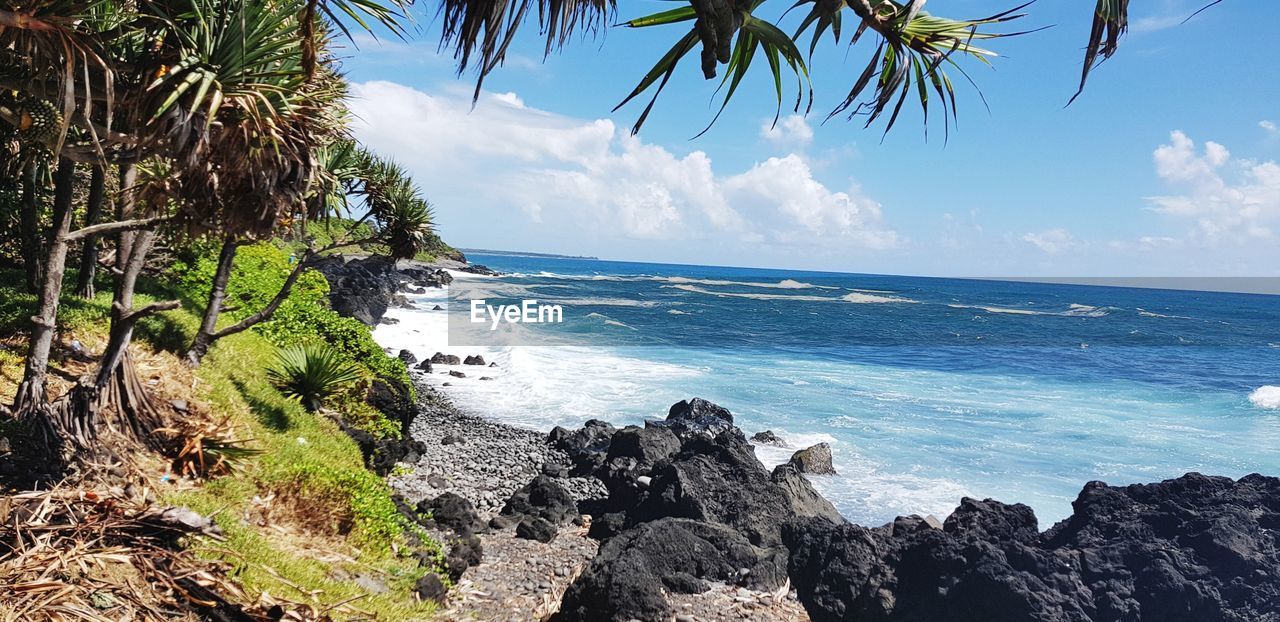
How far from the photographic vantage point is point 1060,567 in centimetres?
962

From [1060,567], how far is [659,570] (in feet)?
16.4

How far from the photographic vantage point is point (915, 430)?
71.5 ft

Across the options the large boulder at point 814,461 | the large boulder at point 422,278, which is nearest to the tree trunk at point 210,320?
the large boulder at point 814,461

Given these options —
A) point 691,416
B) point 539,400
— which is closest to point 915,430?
point 691,416

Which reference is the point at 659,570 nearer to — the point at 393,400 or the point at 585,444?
the point at 393,400

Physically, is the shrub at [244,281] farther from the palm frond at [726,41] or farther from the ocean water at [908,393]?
the palm frond at [726,41]

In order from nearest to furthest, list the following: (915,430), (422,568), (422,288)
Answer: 1. (422,568)
2. (915,430)
3. (422,288)

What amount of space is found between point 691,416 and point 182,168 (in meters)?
16.5

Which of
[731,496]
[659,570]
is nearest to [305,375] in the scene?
[659,570]

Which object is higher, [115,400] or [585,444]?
[115,400]

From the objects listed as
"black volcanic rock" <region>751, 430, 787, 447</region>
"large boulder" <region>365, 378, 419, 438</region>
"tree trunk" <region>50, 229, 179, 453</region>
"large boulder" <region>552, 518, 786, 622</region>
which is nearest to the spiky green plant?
"large boulder" <region>365, 378, 419, 438</region>

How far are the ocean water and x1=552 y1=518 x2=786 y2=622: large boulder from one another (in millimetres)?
5044

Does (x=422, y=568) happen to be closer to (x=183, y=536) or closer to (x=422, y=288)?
(x=183, y=536)

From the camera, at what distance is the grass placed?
18.8ft
